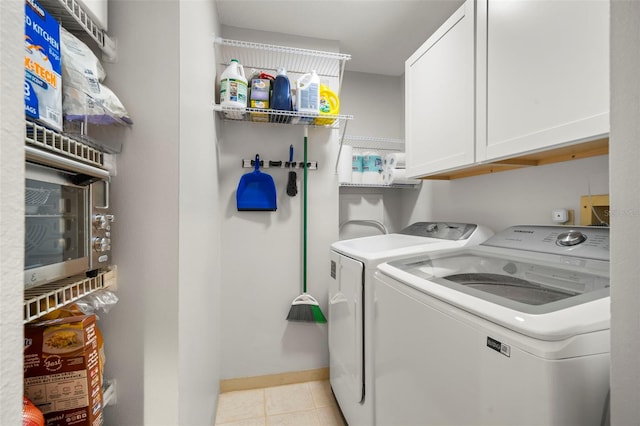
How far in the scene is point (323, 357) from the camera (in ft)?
7.97

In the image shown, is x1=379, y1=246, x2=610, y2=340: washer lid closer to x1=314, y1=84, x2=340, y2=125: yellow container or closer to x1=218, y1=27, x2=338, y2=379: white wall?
x1=218, y1=27, x2=338, y2=379: white wall

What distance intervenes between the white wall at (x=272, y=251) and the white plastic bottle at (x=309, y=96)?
0.37m

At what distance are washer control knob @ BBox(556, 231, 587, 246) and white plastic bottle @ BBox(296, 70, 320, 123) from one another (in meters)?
1.57

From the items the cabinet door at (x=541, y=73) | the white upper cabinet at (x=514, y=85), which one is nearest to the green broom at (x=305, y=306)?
the white upper cabinet at (x=514, y=85)

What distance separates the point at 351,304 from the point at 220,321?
1180mm

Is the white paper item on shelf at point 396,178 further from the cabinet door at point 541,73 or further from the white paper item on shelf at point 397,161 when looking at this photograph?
the cabinet door at point 541,73

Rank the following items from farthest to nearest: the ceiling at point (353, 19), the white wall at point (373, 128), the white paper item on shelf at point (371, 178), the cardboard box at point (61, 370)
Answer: the white wall at point (373, 128) → the white paper item on shelf at point (371, 178) → the ceiling at point (353, 19) → the cardboard box at point (61, 370)

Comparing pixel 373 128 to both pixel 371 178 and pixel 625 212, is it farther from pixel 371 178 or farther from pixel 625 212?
pixel 625 212

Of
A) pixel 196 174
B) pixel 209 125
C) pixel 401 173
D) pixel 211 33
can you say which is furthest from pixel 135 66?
pixel 401 173

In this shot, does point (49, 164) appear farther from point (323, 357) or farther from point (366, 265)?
point (323, 357)

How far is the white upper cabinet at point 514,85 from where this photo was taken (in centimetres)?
98

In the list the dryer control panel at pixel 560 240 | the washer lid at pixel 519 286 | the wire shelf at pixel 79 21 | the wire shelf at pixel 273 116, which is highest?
the wire shelf at pixel 273 116

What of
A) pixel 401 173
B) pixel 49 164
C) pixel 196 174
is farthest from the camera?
pixel 401 173

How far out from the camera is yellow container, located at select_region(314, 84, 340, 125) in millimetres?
2129
